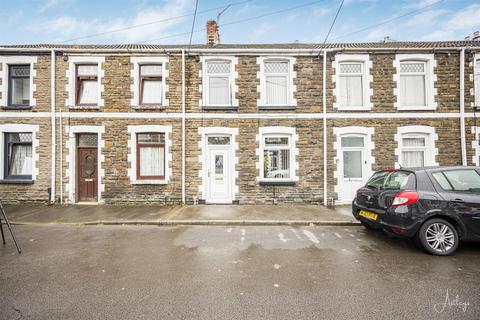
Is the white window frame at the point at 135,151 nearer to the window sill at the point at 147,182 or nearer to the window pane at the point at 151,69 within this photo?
the window sill at the point at 147,182

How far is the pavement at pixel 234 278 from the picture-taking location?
2.79 metres

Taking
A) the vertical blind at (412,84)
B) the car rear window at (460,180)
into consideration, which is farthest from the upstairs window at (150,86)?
the vertical blind at (412,84)

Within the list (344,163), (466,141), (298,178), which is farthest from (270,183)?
(466,141)

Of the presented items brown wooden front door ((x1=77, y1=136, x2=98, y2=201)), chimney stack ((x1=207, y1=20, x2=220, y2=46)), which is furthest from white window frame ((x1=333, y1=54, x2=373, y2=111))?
brown wooden front door ((x1=77, y1=136, x2=98, y2=201))

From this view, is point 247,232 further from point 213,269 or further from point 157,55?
point 157,55

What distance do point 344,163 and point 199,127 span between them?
20.1 feet

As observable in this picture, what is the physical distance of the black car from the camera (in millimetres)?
4398

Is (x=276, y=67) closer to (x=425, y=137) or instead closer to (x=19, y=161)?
(x=425, y=137)

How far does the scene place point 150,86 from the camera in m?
9.89

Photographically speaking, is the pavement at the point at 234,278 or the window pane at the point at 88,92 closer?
the pavement at the point at 234,278

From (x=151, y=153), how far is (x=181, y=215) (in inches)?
137

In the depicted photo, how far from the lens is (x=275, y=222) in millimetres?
6844
